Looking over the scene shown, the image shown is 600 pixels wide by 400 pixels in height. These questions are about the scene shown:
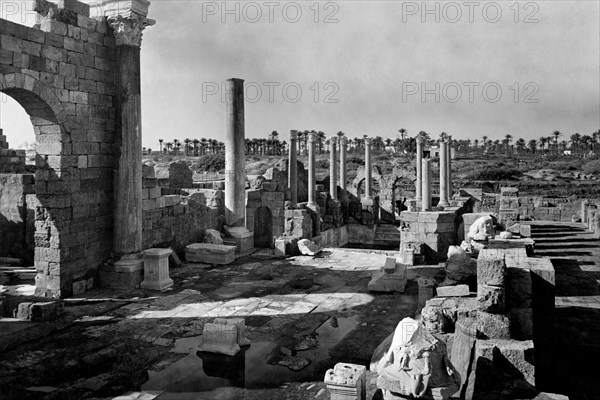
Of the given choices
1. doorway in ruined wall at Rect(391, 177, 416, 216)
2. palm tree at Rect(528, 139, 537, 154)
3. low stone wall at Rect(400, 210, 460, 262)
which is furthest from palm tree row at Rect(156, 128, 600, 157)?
low stone wall at Rect(400, 210, 460, 262)

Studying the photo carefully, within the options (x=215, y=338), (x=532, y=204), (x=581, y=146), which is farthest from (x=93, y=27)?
(x=581, y=146)

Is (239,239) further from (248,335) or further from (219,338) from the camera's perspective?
(219,338)

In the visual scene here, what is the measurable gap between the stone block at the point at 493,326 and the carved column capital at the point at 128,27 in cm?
941

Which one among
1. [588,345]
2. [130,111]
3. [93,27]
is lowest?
[588,345]

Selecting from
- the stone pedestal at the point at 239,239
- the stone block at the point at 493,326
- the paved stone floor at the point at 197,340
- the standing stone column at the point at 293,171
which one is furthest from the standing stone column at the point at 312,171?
the stone block at the point at 493,326

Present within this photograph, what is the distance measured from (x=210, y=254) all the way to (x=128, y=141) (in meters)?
4.03

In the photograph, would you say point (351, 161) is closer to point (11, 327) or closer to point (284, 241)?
point (284, 241)

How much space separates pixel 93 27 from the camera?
11477 millimetres

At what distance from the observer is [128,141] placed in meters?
11.8

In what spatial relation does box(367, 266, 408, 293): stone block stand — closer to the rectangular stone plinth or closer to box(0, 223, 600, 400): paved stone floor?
box(0, 223, 600, 400): paved stone floor

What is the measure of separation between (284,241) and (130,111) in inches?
246

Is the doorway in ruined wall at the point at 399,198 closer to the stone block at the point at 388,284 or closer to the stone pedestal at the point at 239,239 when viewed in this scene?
the stone pedestal at the point at 239,239

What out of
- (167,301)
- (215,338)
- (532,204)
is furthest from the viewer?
(532,204)

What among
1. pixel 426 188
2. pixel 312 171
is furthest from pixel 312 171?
pixel 426 188
